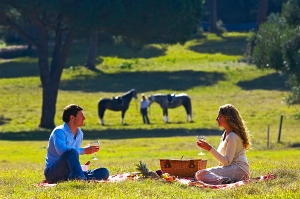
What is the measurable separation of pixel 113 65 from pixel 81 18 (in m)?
27.8

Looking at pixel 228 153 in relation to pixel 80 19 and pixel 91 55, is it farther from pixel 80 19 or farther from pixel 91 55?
pixel 91 55

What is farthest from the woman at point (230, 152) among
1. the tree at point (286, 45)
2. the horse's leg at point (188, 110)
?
the horse's leg at point (188, 110)

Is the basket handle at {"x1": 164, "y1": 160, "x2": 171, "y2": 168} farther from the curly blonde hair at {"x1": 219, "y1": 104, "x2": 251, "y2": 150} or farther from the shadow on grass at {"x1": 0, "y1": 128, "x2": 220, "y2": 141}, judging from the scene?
the shadow on grass at {"x1": 0, "y1": 128, "x2": 220, "y2": 141}

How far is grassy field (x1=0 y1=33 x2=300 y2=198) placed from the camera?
1261 cm

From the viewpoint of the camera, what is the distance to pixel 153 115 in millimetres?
46781

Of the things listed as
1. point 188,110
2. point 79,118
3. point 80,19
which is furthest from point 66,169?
point 188,110

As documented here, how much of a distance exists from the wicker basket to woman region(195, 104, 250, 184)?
0.49 meters

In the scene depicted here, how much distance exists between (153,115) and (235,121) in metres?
33.4

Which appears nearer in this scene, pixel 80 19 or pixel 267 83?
pixel 80 19

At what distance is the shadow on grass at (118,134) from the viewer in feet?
116

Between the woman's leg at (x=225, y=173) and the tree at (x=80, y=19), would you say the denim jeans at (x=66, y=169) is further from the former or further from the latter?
the tree at (x=80, y=19)

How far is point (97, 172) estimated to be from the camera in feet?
44.5

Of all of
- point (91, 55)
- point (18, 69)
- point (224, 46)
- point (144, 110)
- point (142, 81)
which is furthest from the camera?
point (224, 46)

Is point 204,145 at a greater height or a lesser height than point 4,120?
greater
